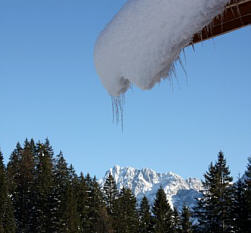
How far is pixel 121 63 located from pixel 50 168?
45111 millimetres

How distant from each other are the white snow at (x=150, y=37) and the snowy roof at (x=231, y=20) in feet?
0.95

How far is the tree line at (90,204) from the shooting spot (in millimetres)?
30234

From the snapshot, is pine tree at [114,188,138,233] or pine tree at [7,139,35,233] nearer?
pine tree at [114,188,138,233]

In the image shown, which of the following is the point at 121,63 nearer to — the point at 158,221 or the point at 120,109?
the point at 120,109

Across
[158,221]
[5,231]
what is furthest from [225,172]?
[5,231]

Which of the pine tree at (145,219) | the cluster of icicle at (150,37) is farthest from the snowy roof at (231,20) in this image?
the pine tree at (145,219)

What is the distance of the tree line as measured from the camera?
3023cm

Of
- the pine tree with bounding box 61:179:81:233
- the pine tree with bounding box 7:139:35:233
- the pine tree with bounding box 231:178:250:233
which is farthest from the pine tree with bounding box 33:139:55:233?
the pine tree with bounding box 231:178:250:233

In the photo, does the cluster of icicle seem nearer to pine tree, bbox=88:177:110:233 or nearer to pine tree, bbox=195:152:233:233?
pine tree, bbox=195:152:233:233

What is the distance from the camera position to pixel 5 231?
1368 inches

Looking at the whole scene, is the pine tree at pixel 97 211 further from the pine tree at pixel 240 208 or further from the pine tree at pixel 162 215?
the pine tree at pixel 240 208

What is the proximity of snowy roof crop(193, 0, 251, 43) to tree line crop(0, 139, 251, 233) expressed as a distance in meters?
26.6

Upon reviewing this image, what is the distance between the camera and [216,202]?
30.2 metres

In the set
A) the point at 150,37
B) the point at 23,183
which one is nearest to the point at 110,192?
the point at 23,183
